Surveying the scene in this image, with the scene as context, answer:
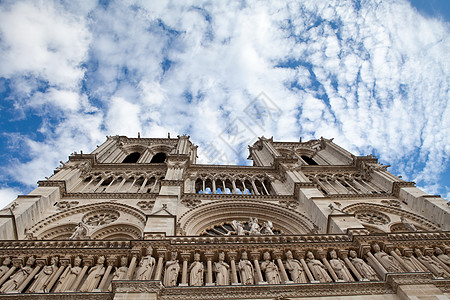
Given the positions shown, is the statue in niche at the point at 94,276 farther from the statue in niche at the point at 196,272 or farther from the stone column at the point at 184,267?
the statue in niche at the point at 196,272

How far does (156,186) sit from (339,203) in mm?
10470

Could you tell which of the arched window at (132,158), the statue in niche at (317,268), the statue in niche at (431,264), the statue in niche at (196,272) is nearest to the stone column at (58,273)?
the statue in niche at (196,272)

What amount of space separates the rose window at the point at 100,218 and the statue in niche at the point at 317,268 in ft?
31.6

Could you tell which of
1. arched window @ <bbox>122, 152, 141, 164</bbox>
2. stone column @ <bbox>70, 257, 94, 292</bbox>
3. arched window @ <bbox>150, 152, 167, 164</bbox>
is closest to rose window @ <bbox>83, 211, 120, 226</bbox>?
stone column @ <bbox>70, 257, 94, 292</bbox>

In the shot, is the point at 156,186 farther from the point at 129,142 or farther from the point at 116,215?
the point at 129,142

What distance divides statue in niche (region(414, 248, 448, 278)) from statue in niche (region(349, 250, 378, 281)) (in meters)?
1.91

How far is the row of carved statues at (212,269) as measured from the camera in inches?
374

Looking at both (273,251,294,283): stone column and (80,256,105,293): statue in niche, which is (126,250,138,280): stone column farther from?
(273,251,294,283): stone column

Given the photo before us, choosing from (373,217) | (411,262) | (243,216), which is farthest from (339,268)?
(373,217)

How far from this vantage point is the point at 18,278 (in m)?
9.53

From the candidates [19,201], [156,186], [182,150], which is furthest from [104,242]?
[182,150]

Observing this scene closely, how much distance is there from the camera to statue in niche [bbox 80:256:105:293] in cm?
923

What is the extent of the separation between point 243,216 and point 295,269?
7.54 m

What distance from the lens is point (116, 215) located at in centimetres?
1678
